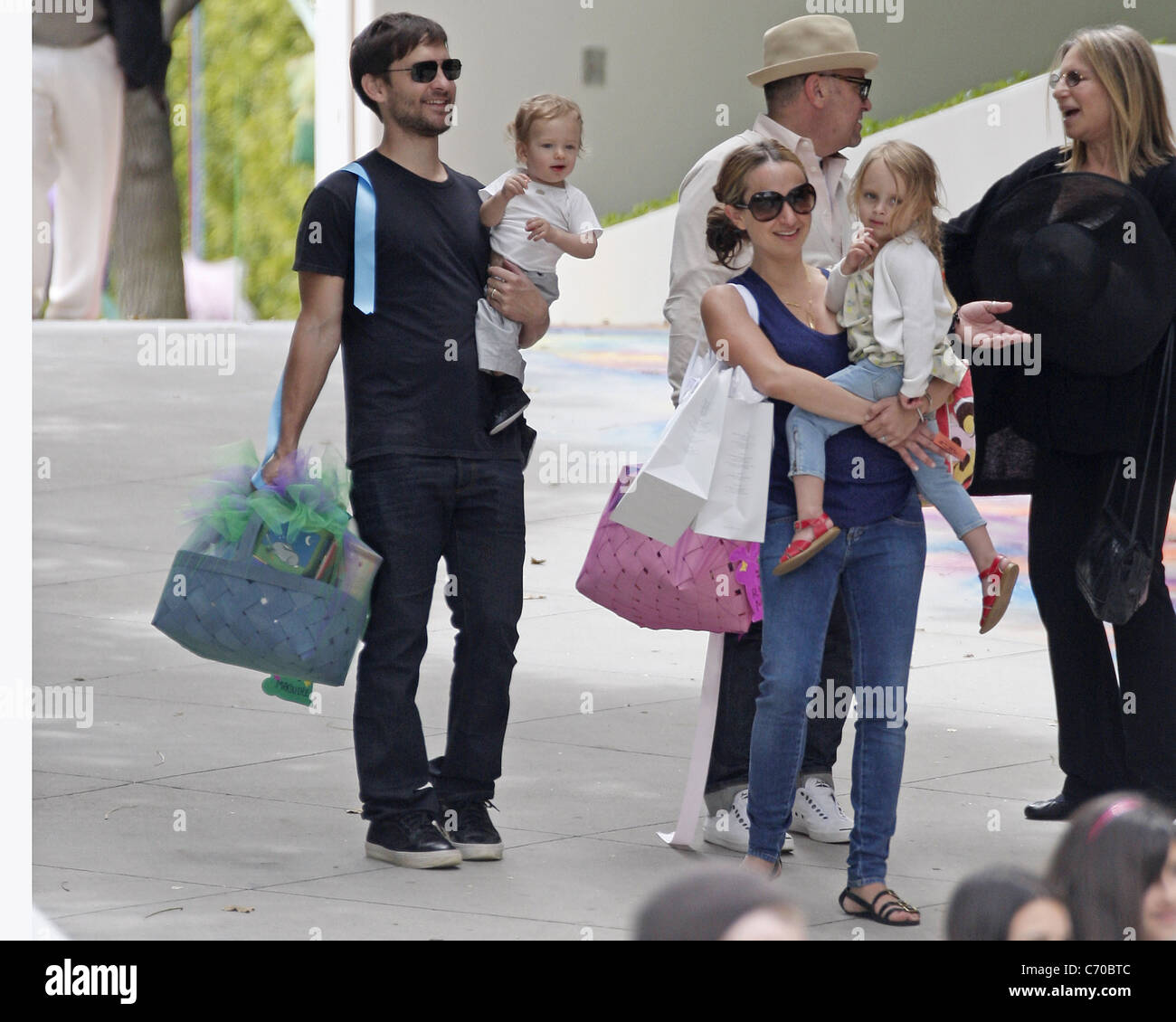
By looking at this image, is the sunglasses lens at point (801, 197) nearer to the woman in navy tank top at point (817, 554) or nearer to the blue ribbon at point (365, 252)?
the woman in navy tank top at point (817, 554)

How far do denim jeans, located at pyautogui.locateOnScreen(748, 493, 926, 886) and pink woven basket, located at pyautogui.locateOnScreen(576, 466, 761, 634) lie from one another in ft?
1.13

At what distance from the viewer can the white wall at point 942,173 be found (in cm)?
2122

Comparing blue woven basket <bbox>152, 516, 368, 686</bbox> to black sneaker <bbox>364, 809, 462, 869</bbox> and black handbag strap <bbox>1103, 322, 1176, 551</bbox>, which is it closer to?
black sneaker <bbox>364, 809, 462, 869</bbox>

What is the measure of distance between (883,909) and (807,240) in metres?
2.00

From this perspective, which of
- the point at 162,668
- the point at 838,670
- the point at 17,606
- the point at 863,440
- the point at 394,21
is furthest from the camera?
the point at 162,668

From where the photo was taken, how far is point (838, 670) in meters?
5.73

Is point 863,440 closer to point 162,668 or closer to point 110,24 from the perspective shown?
point 162,668

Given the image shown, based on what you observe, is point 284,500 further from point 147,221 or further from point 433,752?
point 147,221

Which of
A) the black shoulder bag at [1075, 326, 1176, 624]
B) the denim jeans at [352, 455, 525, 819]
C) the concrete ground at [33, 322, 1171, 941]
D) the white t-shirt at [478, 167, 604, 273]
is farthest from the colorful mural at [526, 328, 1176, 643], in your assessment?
the white t-shirt at [478, 167, 604, 273]

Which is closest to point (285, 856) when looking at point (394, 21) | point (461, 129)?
point (394, 21)

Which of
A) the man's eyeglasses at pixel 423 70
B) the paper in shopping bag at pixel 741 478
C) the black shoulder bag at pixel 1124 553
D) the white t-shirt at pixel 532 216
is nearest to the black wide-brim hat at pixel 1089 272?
the black shoulder bag at pixel 1124 553

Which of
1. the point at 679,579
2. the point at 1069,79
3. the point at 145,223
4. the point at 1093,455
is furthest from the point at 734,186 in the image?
the point at 145,223

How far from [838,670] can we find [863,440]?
1.12 meters

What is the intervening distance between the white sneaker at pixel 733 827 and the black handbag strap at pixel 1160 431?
1436 mm
